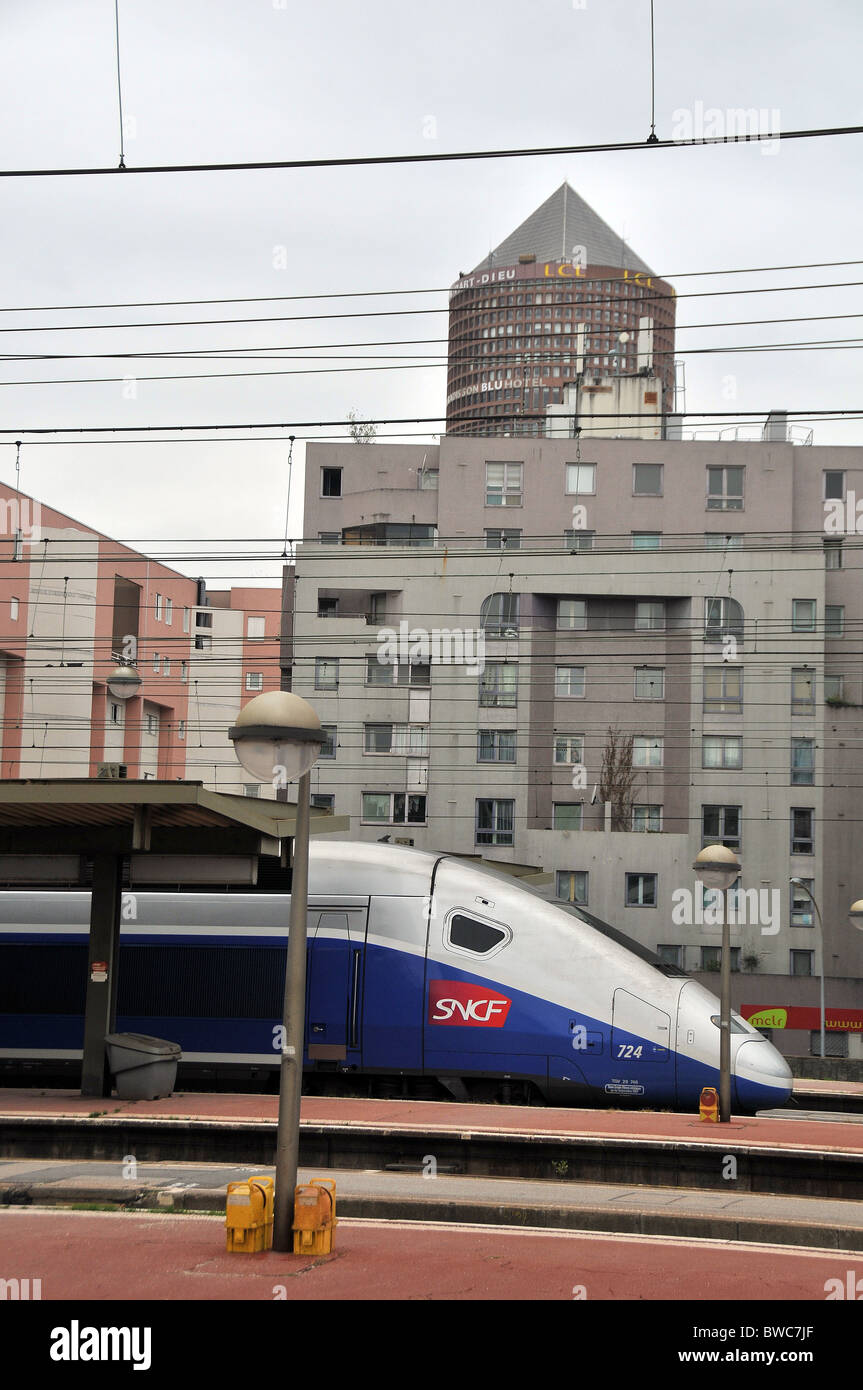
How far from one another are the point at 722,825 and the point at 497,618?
38.7 feet

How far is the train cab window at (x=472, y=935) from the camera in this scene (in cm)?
2089

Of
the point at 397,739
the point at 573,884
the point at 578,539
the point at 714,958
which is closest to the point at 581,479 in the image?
the point at 578,539

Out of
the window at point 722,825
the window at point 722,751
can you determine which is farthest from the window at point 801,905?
the window at point 722,751

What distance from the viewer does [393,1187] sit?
42.9 ft

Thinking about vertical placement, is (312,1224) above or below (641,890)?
above

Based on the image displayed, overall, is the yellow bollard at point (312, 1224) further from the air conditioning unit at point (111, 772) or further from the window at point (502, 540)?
the window at point (502, 540)

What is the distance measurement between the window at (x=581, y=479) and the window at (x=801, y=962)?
66.6 ft

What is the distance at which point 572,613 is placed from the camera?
190 ft

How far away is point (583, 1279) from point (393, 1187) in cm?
408

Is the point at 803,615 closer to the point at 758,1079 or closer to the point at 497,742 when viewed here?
the point at 497,742

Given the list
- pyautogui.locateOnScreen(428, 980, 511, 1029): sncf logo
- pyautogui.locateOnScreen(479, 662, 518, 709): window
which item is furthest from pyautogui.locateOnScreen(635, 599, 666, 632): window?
pyautogui.locateOnScreen(428, 980, 511, 1029): sncf logo

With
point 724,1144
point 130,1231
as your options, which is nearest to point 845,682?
point 724,1144

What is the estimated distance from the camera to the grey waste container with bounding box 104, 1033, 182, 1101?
1956 centimetres

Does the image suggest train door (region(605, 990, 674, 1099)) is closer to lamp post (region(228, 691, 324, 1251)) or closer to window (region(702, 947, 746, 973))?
lamp post (region(228, 691, 324, 1251))
